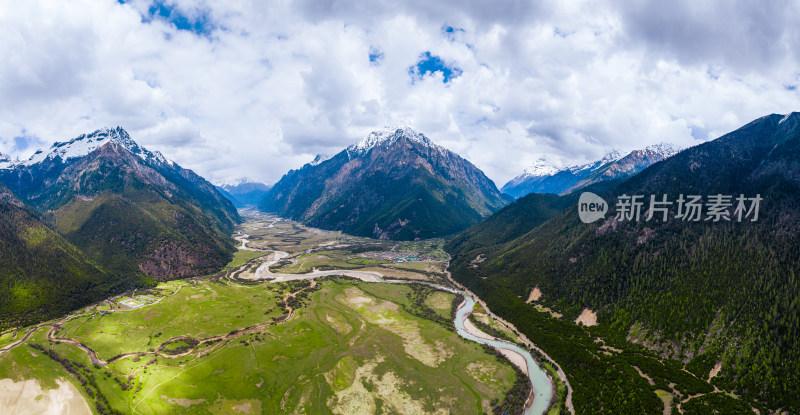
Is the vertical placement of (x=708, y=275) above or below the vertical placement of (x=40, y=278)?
below

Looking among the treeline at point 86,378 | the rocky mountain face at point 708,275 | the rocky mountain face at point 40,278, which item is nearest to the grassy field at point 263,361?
the treeline at point 86,378

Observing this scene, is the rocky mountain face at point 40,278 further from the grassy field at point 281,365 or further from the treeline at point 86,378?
the treeline at point 86,378

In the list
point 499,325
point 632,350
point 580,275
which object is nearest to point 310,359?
point 499,325

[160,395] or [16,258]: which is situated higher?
[16,258]

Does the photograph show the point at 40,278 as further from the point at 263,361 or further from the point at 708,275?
the point at 708,275

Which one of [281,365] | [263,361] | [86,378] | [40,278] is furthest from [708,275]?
[40,278]

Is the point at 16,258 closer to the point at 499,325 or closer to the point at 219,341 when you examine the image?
the point at 219,341

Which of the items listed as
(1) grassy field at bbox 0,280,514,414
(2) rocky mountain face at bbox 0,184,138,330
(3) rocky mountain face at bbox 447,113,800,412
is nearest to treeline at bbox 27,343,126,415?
(1) grassy field at bbox 0,280,514,414

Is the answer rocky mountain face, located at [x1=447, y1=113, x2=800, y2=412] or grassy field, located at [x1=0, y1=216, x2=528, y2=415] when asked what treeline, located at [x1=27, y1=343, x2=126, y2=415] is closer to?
grassy field, located at [x1=0, y1=216, x2=528, y2=415]
